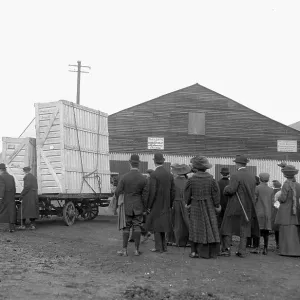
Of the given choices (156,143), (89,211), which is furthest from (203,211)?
(156,143)

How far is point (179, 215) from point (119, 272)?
307 cm

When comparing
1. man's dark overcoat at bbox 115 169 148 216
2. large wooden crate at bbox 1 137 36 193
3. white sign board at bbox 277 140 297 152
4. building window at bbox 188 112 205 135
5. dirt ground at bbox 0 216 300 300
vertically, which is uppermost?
building window at bbox 188 112 205 135

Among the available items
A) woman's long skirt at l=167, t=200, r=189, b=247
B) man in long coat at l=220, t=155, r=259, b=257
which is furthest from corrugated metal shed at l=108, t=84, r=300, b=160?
man in long coat at l=220, t=155, r=259, b=257

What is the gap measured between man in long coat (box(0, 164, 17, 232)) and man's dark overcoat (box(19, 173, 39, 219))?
32 cm

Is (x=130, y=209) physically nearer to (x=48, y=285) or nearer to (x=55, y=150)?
(x=48, y=285)

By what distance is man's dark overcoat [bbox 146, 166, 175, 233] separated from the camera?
31.9ft

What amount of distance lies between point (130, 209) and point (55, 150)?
5.35 metres

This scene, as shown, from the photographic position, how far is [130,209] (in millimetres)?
9469

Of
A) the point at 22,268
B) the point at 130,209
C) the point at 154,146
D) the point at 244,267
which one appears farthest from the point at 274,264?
the point at 154,146

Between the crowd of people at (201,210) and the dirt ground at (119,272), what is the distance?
0.34 m

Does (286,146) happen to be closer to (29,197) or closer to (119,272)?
(29,197)

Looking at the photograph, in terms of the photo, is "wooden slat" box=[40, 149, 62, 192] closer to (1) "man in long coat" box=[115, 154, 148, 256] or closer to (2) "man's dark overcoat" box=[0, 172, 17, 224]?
(2) "man's dark overcoat" box=[0, 172, 17, 224]

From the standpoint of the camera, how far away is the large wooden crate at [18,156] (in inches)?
579

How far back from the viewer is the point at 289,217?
10.3 metres
